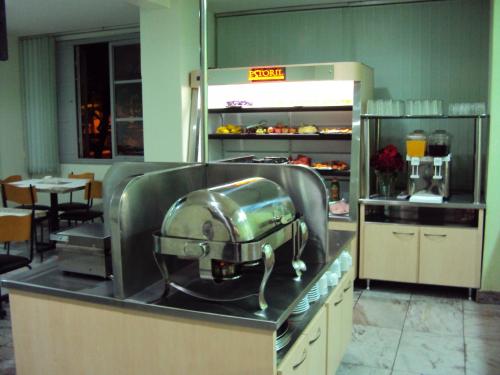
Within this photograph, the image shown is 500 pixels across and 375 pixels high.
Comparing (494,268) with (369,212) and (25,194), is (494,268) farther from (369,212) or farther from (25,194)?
(25,194)

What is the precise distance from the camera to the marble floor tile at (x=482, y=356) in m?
3.09

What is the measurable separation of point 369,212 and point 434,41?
170 centimetres

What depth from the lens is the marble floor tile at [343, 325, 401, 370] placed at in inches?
127

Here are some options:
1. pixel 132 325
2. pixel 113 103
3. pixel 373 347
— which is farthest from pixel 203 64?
pixel 113 103

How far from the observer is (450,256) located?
4.28 meters

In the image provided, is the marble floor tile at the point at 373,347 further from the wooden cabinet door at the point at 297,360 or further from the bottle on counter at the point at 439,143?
the bottle on counter at the point at 439,143

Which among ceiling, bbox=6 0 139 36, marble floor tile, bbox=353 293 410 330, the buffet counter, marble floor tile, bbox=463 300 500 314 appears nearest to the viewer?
the buffet counter

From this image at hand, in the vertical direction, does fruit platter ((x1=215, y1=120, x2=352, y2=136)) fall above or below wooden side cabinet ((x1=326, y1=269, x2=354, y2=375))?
above

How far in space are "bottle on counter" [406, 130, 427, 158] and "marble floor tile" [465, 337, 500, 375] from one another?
156 cm

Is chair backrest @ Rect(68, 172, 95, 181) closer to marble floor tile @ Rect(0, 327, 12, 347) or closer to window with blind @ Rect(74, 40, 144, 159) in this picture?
window with blind @ Rect(74, 40, 144, 159)

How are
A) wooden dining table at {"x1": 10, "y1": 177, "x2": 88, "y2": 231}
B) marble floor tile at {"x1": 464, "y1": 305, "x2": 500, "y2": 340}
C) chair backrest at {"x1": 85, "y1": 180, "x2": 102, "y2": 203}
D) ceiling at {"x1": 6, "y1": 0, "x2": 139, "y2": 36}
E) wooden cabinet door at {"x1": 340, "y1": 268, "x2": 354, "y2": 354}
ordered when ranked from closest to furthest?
wooden cabinet door at {"x1": 340, "y1": 268, "x2": 354, "y2": 354}
marble floor tile at {"x1": 464, "y1": 305, "x2": 500, "y2": 340}
ceiling at {"x1": 6, "y1": 0, "x2": 139, "y2": 36}
wooden dining table at {"x1": 10, "y1": 177, "x2": 88, "y2": 231}
chair backrest at {"x1": 85, "y1": 180, "x2": 102, "y2": 203}

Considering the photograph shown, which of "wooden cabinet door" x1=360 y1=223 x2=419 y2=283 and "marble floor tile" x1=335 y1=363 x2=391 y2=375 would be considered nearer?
"marble floor tile" x1=335 y1=363 x2=391 y2=375

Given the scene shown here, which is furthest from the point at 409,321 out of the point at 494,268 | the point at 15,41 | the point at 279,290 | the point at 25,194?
the point at 15,41

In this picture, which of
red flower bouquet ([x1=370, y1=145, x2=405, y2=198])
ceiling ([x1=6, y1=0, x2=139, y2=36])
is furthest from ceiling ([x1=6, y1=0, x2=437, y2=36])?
red flower bouquet ([x1=370, y1=145, x2=405, y2=198])
